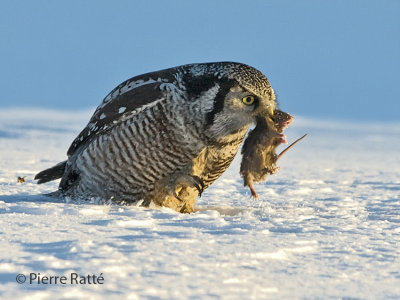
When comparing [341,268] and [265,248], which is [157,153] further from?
[341,268]

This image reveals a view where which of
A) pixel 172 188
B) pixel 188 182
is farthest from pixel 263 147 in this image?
pixel 172 188

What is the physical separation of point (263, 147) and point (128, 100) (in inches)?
48.7

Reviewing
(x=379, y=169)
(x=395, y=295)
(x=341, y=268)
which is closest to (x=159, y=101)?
(x=341, y=268)

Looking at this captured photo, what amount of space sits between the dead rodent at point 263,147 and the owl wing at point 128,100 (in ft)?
2.77

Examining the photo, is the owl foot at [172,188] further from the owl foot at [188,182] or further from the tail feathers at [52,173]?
the tail feathers at [52,173]

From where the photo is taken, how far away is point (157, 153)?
5.46 meters

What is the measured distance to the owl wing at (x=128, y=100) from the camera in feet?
18.2

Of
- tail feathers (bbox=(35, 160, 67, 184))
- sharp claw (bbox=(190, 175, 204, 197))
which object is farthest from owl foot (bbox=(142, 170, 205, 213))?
tail feathers (bbox=(35, 160, 67, 184))

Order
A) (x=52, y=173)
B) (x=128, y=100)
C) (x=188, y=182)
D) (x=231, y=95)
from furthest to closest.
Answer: (x=52, y=173) < (x=128, y=100) < (x=188, y=182) < (x=231, y=95)

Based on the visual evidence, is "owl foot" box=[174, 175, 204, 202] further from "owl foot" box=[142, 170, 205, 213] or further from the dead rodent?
the dead rodent

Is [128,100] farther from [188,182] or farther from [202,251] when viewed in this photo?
[202,251]

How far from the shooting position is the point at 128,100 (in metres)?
5.66

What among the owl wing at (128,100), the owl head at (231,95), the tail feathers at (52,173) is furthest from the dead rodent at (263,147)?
the tail feathers at (52,173)

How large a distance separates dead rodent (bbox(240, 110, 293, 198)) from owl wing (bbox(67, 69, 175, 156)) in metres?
0.84
